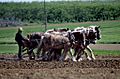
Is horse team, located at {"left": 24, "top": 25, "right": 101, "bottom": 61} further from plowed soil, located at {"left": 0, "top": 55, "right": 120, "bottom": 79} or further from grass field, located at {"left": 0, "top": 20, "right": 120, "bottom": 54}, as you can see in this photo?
grass field, located at {"left": 0, "top": 20, "right": 120, "bottom": 54}

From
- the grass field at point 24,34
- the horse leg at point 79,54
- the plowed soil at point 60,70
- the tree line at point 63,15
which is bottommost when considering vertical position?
the tree line at point 63,15

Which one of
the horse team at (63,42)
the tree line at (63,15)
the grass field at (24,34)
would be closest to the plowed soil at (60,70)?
the horse team at (63,42)

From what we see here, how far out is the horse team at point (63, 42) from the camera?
2216 centimetres

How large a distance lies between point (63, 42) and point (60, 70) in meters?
3.73

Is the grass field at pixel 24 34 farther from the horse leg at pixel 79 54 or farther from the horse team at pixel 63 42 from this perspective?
the horse leg at pixel 79 54

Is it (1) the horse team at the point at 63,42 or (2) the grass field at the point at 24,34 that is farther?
(2) the grass field at the point at 24,34

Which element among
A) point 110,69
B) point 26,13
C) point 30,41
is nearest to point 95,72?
point 110,69

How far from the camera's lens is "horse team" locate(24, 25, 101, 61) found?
72.7ft

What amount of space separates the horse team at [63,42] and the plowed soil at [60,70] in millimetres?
907

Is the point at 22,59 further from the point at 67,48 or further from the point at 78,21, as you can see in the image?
the point at 78,21

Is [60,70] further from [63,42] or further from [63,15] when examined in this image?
[63,15]

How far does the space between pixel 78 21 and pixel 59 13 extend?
493 centimetres

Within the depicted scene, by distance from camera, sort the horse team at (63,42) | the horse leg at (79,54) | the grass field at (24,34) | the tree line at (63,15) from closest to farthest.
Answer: the horse team at (63,42)
the horse leg at (79,54)
the grass field at (24,34)
the tree line at (63,15)

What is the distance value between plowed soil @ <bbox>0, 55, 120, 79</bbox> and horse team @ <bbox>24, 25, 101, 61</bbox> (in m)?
0.91
